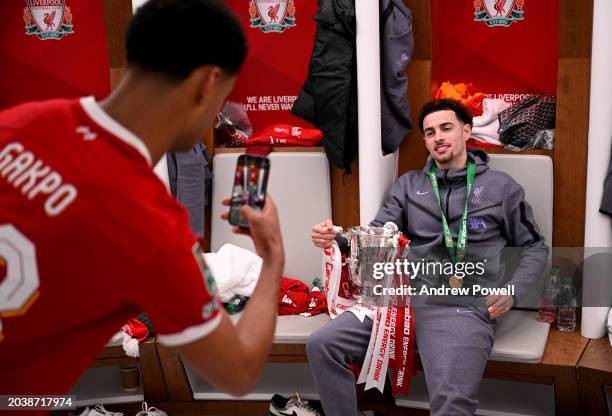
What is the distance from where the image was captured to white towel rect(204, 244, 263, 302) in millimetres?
3258

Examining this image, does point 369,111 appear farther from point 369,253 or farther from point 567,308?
point 567,308

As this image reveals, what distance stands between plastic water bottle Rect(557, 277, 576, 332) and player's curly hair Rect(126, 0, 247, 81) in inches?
93.6

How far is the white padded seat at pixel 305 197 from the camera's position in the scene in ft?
10.6

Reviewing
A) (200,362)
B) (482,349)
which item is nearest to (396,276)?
(482,349)

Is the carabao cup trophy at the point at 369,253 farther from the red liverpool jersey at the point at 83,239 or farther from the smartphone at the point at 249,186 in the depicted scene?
the red liverpool jersey at the point at 83,239

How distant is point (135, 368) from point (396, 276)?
123cm

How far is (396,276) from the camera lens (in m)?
2.94

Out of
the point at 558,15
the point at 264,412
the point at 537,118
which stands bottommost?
the point at 264,412

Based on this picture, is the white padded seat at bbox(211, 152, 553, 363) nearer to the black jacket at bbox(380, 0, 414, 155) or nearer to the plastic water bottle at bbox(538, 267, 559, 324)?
the plastic water bottle at bbox(538, 267, 559, 324)

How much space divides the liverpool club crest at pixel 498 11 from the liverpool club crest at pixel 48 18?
6.82 feet

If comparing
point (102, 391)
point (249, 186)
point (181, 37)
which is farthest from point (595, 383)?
point (181, 37)

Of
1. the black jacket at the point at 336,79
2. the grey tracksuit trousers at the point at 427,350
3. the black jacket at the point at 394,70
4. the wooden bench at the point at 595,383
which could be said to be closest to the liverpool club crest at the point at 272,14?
the black jacket at the point at 336,79

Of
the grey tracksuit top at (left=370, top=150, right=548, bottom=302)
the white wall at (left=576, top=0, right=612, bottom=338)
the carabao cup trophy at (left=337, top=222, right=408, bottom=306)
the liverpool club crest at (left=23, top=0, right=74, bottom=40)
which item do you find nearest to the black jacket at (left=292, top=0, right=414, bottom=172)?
the grey tracksuit top at (left=370, top=150, right=548, bottom=302)

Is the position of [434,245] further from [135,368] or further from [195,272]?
[195,272]
